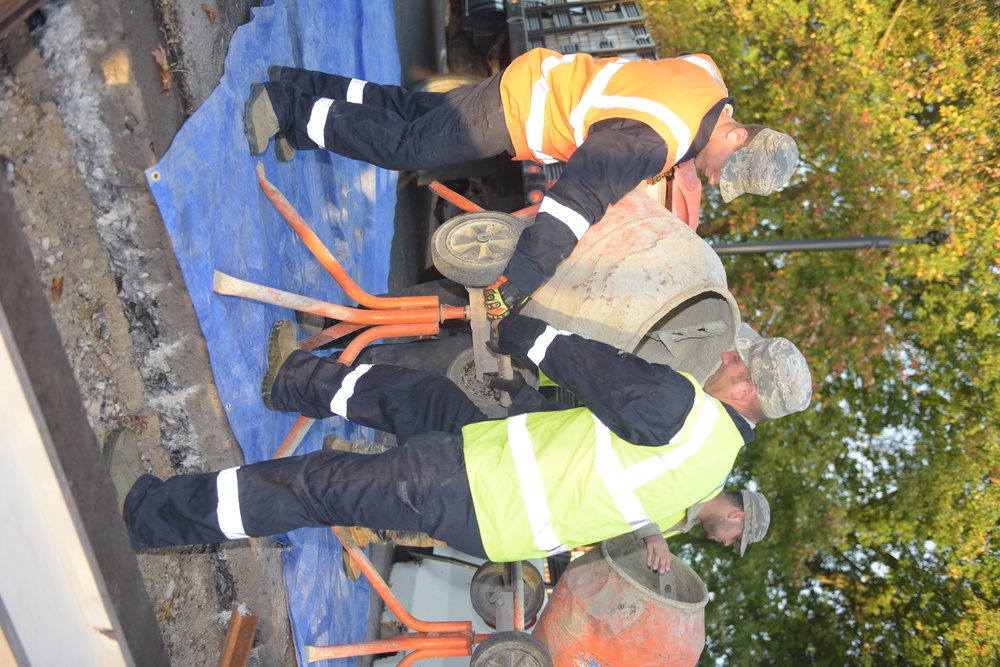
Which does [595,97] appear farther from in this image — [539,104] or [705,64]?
[705,64]

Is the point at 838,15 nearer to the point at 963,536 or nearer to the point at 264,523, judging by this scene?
the point at 963,536

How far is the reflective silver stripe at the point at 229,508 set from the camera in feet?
8.42

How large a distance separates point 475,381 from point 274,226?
1.39m

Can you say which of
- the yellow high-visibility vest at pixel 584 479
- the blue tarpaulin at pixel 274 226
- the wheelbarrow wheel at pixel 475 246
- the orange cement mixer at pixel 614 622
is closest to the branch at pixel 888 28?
the blue tarpaulin at pixel 274 226

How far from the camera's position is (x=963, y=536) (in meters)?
8.89

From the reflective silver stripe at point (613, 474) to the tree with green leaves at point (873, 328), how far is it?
7731 millimetres

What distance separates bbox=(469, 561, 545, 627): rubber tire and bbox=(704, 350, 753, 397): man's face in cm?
255

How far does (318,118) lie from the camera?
3.34 m

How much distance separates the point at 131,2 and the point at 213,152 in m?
0.54

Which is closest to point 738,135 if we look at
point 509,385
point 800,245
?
point 509,385

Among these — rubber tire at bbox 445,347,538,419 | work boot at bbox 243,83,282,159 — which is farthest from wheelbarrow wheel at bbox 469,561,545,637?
work boot at bbox 243,83,282,159

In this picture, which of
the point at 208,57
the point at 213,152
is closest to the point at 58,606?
the point at 213,152

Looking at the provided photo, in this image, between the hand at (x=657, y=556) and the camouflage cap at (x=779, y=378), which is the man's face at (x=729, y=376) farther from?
the hand at (x=657, y=556)

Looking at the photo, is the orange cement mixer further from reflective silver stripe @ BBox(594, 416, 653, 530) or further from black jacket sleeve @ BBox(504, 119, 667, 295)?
black jacket sleeve @ BBox(504, 119, 667, 295)
